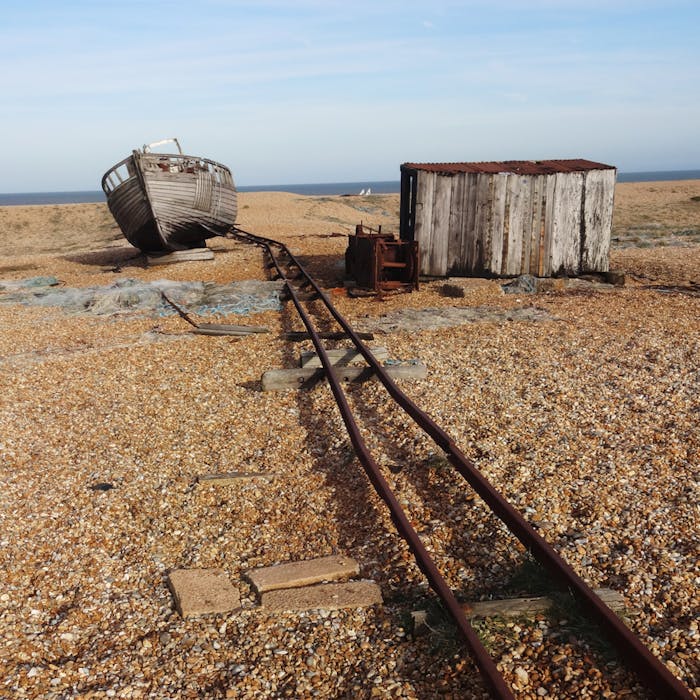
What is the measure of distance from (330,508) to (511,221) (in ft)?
35.3

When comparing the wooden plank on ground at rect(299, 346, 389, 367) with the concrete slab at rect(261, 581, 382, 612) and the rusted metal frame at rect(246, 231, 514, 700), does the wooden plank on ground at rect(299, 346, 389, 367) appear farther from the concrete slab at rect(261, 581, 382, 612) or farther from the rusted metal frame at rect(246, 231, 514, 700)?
the concrete slab at rect(261, 581, 382, 612)

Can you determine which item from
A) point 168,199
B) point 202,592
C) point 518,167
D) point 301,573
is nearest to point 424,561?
point 301,573

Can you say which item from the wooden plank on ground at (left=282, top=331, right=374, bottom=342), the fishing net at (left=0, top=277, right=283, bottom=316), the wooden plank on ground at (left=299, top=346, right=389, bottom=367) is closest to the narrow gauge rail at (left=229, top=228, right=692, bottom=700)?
the wooden plank on ground at (left=299, top=346, right=389, bottom=367)

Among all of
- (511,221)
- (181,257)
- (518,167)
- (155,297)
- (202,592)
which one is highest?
(518,167)

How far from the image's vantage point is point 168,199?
61.9 ft

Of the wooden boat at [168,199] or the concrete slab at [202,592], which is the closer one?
the concrete slab at [202,592]

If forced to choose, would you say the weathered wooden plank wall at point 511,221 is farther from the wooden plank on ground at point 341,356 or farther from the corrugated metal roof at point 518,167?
the wooden plank on ground at point 341,356

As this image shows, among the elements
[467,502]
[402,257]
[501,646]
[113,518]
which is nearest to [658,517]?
[467,502]

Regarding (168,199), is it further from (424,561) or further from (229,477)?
(424,561)

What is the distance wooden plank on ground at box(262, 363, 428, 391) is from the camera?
7898 mm

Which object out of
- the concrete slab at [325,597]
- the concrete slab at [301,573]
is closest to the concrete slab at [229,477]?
the concrete slab at [301,573]

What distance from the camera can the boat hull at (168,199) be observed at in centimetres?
1862

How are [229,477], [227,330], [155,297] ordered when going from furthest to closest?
[155,297] → [227,330] → [229,477]

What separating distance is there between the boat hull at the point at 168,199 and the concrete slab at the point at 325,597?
16145mm
